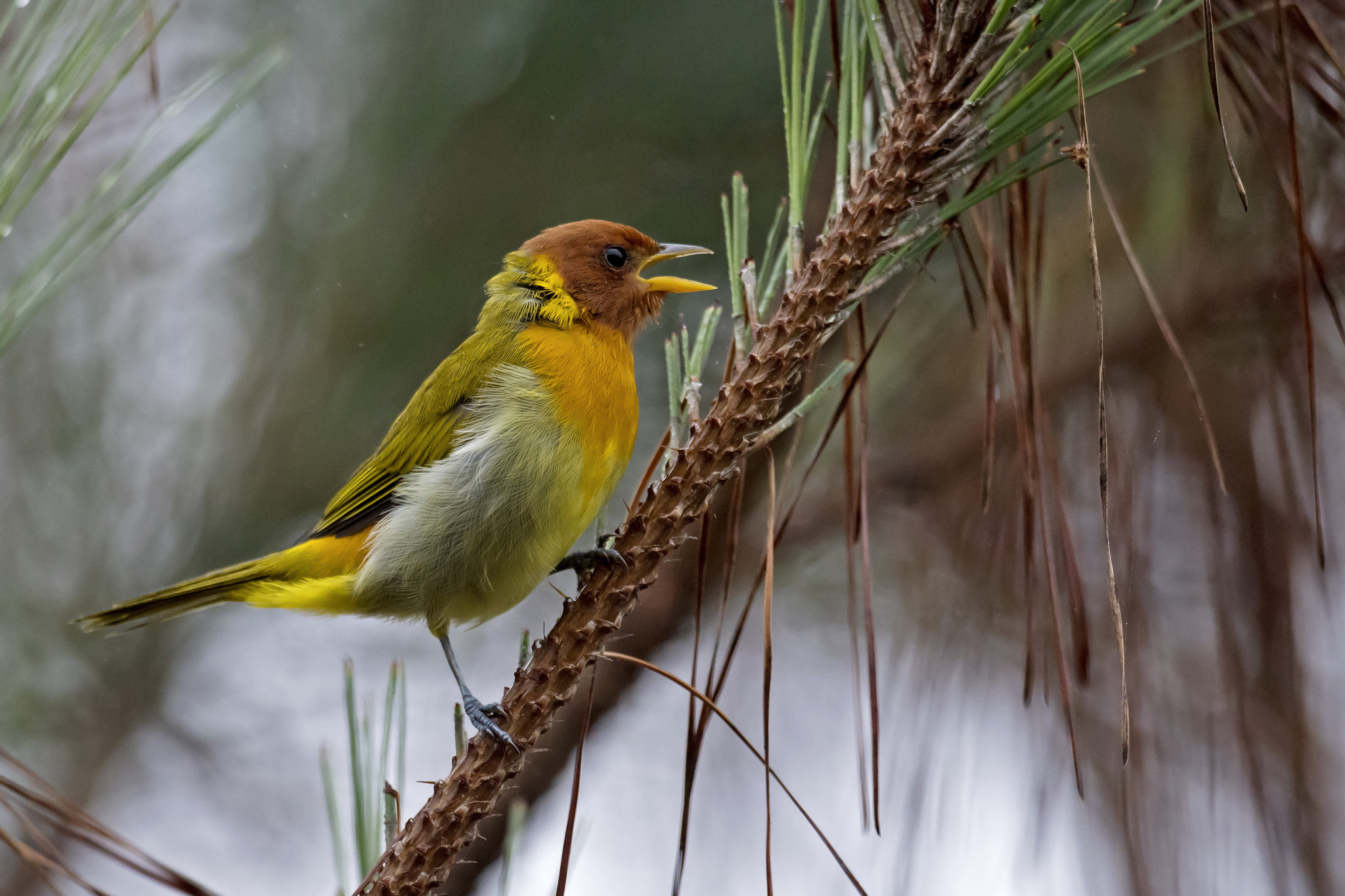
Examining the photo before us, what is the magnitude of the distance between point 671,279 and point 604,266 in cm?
21

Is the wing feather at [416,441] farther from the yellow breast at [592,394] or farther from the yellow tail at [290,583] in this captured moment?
the yellow breast at [592,394]

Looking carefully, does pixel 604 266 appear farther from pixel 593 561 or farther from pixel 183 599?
pixel 183 599

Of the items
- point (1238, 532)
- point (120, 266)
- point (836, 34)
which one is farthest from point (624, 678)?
point (120, 266)

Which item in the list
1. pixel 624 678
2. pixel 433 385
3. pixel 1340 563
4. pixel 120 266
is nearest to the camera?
pixel 1340 563

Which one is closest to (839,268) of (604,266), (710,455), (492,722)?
(710,455)

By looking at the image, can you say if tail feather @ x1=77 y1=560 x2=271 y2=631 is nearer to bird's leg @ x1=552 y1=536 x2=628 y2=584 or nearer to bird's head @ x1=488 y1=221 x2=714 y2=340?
bird's leg @ x1=552 y1=536 x2=628 y2=584

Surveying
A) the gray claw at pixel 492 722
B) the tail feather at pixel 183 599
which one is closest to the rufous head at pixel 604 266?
the tail feather at pixel 183 599

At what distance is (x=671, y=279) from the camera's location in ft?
9.52

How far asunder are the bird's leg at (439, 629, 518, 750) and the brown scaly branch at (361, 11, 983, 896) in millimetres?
17

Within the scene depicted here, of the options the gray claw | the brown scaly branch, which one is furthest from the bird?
the brown scaly branch

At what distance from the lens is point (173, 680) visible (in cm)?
362

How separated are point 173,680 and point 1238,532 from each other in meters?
3.16

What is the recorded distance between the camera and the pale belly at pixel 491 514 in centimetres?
260

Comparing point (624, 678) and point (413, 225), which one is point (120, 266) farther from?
point (624, 678)
